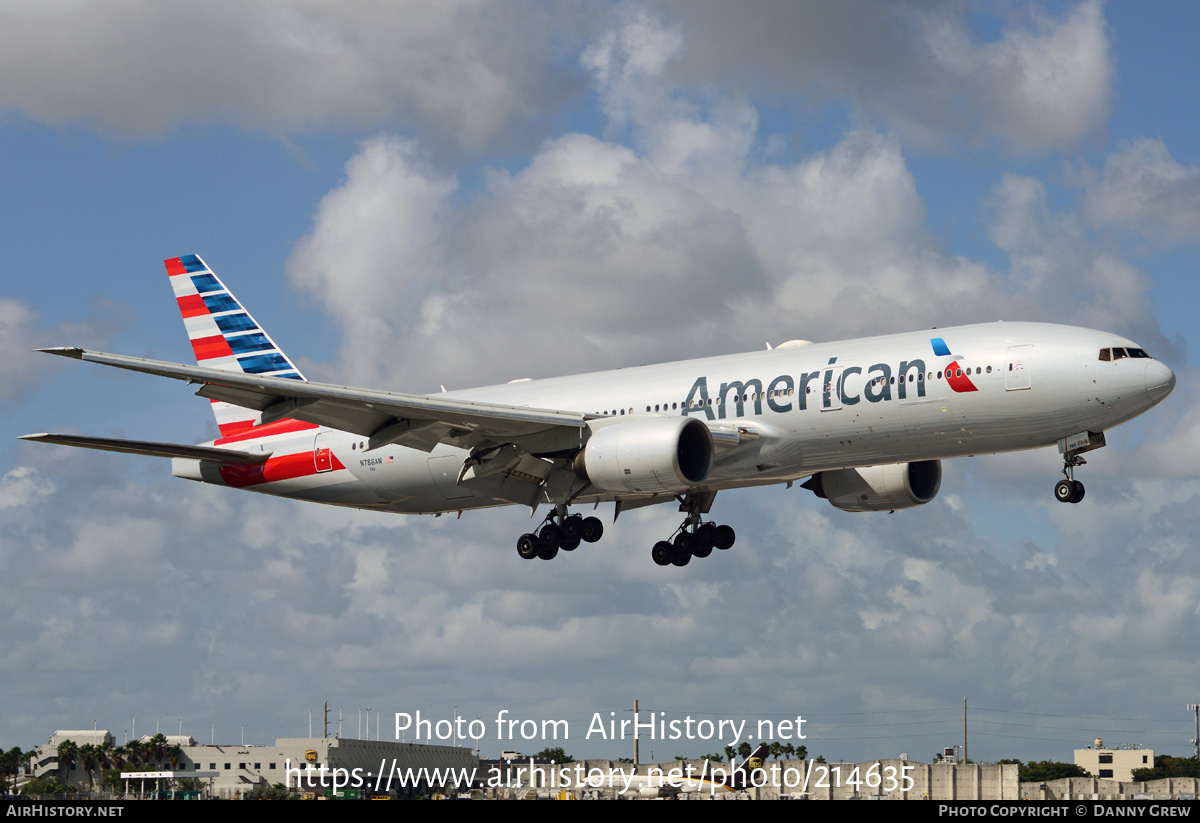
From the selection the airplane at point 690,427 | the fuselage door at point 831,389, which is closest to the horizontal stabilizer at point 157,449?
the airplane at point 690,427

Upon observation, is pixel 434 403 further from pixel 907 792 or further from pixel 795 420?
pixel 907 792

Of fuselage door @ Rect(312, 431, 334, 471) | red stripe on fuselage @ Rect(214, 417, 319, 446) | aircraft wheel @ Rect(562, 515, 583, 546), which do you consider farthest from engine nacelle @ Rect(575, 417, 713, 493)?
red stripe on fuselage @ Rect(214, 417, 319, 446)

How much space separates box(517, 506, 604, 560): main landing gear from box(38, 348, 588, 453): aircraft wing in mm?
2906

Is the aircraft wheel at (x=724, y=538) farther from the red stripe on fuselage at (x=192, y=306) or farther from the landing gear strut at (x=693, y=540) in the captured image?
the red stripe on fuselage at (x=192, y=306)

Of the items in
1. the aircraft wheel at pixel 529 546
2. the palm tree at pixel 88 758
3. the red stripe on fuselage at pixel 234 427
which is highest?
the red stripe on fuselage at pixel 234 427

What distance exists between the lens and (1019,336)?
35312 mm

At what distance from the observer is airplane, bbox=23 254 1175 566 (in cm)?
3484

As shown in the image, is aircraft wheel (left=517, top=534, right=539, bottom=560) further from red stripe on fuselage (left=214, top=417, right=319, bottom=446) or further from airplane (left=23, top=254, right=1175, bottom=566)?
red stripe on fuselage (left=214, top=417, right=319, bottom=446)

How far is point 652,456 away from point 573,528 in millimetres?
6321

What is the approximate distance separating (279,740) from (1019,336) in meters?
70.5

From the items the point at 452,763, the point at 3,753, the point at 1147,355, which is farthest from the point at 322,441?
the point at 3,753

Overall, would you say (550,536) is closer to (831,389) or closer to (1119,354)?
(831,389)

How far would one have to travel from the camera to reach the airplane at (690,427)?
34844 mm

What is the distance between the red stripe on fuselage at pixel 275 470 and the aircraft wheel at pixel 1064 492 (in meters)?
23.0
